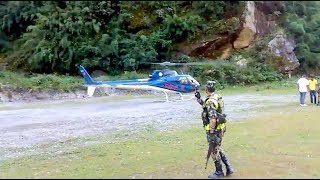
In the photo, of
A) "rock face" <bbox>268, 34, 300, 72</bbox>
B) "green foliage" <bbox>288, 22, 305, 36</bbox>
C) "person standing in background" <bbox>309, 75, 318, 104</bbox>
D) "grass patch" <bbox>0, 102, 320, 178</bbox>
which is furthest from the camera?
"rock face" <bbox>268, 34, 300, 72</bbox>

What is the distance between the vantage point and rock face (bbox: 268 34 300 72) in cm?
3366

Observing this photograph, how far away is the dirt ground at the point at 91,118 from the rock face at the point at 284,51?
30.8ft

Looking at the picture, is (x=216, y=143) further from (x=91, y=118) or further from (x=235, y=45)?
(x=235, y=45)

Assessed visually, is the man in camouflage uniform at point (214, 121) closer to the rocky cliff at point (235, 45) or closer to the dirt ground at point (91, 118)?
the dirt ground at point (91, 118)

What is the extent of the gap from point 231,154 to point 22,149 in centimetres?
523

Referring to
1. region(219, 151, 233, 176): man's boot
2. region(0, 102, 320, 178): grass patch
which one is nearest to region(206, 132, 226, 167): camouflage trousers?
→ region(219, 151, 233, 176): man's boot

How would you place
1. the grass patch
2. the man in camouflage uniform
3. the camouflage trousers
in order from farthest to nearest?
the grass patch < the camouflage trousers < the man in camouflage uniform

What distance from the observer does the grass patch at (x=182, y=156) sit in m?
8.95

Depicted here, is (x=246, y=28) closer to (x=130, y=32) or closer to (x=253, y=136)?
(x=130, y=32)

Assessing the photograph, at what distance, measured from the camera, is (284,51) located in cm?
3422

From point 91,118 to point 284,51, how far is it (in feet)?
65.5

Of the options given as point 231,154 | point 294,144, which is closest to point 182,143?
point 231,154

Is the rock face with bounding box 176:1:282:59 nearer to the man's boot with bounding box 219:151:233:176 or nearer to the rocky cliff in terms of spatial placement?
the rocky cliff

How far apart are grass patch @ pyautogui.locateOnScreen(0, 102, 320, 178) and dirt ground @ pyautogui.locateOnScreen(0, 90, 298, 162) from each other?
1.19 metres
